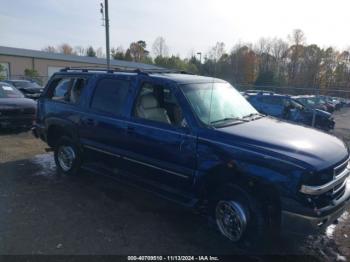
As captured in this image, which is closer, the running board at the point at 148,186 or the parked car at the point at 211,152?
the parked car at the point at 211,152

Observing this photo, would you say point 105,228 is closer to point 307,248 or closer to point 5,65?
point 307,248

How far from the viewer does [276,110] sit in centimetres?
1428

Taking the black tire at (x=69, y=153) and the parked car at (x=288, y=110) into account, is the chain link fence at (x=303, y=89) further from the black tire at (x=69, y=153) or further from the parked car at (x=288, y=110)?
the black tire at (x=69, y=153)

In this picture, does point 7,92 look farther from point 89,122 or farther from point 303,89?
point 303,89

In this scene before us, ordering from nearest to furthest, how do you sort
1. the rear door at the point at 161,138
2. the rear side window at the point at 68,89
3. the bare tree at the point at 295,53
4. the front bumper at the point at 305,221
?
the front bumper at the point at 305,221
the rear door at the point at 161,138
the rear side window at the point at 68,89
the bare tree at the point at 295,53

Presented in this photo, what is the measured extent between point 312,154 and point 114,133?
2.91 metres

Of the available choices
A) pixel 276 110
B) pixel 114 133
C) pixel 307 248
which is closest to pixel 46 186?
pixel 114 133

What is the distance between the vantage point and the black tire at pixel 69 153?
18.9 feet

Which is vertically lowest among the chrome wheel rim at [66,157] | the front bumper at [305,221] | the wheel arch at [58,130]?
the chrome wheel rim at [66,157]

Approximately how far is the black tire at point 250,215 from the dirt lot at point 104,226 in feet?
0.65

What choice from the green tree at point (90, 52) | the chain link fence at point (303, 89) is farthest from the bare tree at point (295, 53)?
the green tree at point (90, 52)

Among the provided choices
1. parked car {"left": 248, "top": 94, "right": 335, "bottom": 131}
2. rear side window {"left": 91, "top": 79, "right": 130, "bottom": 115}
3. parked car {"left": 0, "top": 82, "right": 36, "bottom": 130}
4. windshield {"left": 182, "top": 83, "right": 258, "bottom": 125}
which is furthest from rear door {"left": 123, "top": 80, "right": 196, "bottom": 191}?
parked car {"left": 248, "top": 94, "right": 335, "bottom": 131}

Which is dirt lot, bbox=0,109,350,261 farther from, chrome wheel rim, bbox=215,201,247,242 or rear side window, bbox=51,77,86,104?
rear side window, bbox=51,77,86,104

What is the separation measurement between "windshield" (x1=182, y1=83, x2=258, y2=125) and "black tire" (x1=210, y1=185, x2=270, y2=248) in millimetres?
928
